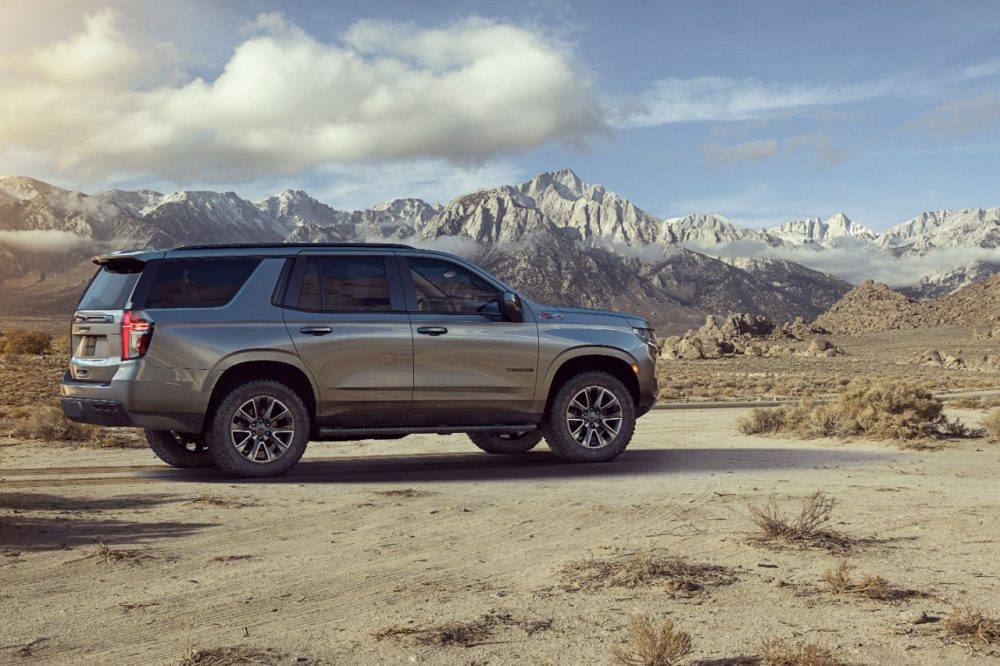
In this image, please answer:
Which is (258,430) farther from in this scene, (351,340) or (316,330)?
(351,340)

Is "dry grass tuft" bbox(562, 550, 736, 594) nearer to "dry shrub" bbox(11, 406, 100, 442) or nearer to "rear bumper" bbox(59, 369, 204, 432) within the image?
"rear bumper" bbox(59, 369, 204, 432)

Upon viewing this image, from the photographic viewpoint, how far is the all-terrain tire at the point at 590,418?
1130cm

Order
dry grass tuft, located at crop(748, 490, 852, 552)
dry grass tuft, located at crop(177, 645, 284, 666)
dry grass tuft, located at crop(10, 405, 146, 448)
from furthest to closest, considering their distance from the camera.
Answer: dry grass tuft, located at crop(10, 405, 146, 448) → dry grass tuft, located at crop(748, 490, 852, 552) → dry grass tuft, located at crop(177, 645, 284, 666)

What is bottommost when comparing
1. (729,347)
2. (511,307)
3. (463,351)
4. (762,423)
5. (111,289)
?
(762,423)

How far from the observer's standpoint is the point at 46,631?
16.4 ft

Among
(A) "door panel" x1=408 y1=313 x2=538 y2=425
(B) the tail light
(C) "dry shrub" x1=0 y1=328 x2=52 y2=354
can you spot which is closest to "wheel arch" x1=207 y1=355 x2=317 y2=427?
(B) the tail light

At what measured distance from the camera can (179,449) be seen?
38.0ft

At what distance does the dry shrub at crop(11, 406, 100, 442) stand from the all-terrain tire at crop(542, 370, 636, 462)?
799 cm

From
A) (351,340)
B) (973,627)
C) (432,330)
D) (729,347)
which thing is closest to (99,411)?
(351,340)

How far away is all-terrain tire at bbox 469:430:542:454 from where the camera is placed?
13.2 m

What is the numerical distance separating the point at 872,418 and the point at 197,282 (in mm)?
11897

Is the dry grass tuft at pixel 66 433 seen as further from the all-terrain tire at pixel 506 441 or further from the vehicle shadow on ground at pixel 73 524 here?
the vehicle shadow on ground at pixel 73 524

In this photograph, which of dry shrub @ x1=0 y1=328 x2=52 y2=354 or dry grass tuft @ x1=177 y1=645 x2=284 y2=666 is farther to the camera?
dry shrub @ x1=0 y1=328 x2=52 y2=354

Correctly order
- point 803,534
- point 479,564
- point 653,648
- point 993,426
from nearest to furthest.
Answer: point 653,648, point 479,564, point 803,534, point 993,426
